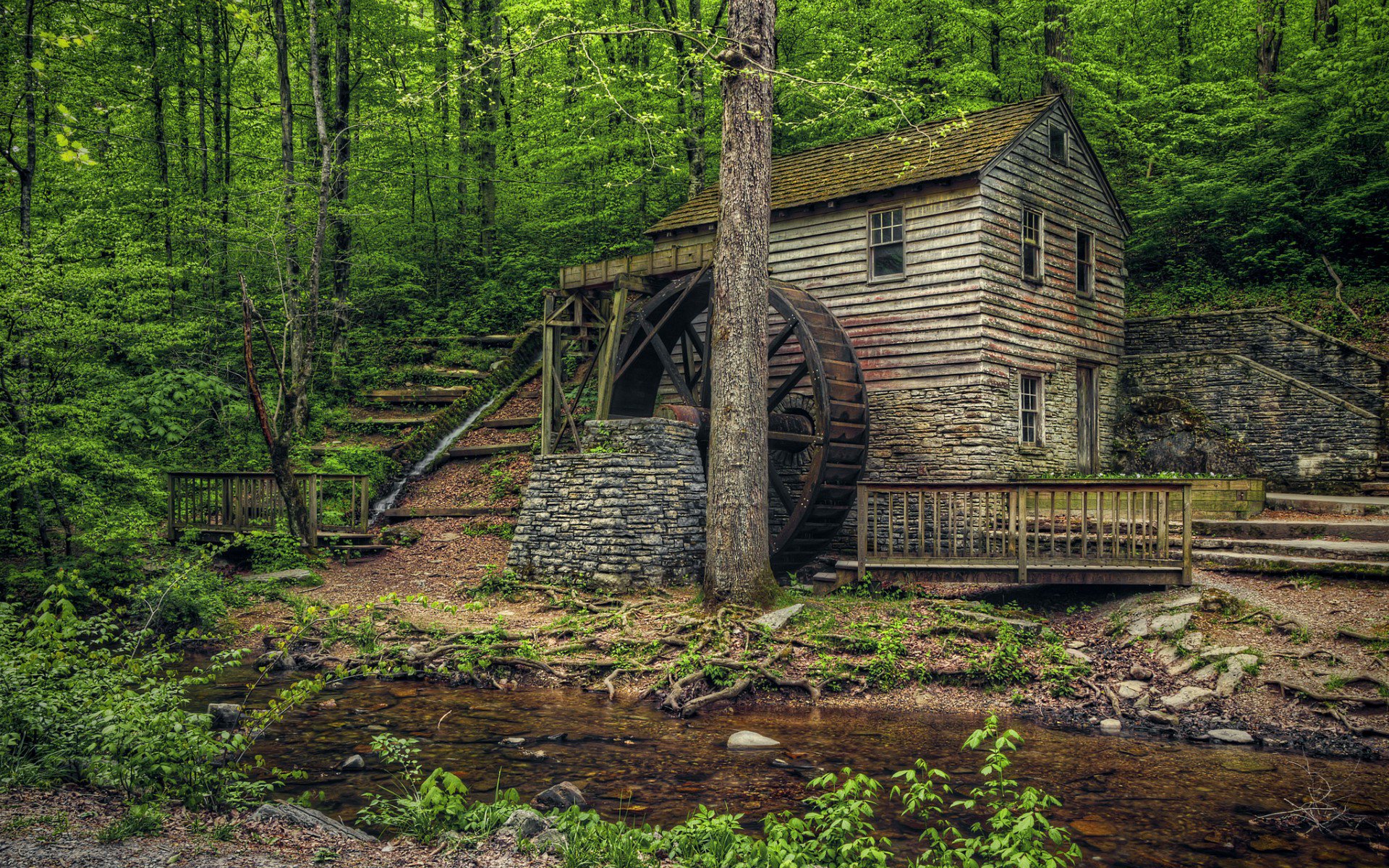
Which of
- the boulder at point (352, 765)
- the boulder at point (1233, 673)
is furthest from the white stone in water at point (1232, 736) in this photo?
the boulder at point (352, 765)

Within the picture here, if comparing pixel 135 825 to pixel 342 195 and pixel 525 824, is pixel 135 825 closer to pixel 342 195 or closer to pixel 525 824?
pixel 525 824

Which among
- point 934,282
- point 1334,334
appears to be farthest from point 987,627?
point 1334,334

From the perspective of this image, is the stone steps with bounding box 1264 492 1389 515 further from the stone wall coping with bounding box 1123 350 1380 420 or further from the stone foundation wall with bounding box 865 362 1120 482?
the stone foundation wall with bounding box 865 362 1120 482

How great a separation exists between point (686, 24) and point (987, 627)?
22.2 feet

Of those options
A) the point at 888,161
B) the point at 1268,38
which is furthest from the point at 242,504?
the point at 1268,38

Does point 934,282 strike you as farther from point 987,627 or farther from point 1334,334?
point 1334,334

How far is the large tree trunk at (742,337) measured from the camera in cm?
959

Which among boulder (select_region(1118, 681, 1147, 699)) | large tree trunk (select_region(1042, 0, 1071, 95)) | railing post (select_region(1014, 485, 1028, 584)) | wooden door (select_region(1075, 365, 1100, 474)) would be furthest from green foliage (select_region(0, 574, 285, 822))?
large tree trunk (select_region(1042, 0, 1071, 95))

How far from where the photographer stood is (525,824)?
13.8 ft

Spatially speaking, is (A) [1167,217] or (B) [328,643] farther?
(A) [1167,217]

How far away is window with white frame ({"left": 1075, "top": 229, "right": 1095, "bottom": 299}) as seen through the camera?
15.9 meters

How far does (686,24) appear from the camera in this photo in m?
9.07

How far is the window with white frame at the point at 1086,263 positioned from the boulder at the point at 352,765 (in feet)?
46.4

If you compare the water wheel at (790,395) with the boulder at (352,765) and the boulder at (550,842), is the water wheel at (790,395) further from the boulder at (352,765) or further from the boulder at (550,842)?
the boulder at (550,842)
